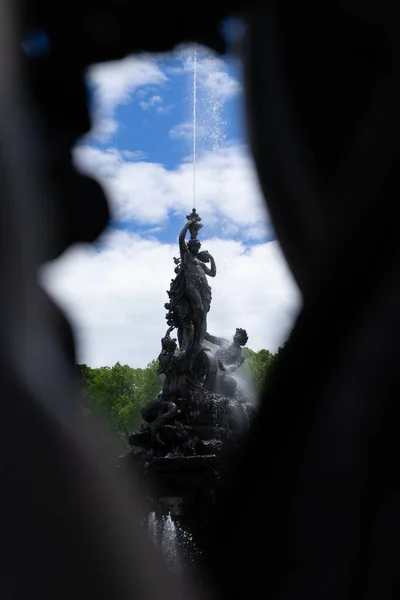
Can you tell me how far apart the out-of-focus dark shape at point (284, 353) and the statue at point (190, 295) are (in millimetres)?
10015

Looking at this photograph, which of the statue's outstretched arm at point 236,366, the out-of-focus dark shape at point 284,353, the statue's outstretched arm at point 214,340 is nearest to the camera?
the out-of-focus dark shape at point 284,353

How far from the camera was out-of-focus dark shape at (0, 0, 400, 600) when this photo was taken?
202 centimetres

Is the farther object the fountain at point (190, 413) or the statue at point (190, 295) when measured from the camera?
the statue at point (190, 295)

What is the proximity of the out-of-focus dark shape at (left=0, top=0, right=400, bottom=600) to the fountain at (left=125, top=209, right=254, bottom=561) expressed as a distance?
22.8ft

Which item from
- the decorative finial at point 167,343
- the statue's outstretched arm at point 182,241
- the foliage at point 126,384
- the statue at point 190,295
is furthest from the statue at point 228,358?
the foliage at point 126,384

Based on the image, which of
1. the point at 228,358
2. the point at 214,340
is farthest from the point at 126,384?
the point at 228,358

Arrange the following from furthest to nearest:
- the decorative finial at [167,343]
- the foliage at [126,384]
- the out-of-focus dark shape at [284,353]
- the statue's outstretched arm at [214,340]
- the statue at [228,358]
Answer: the foliage at [126,384] → the statue's outstretched arm at [214,340] → the decorative finial at [167,343] → the statue at [228,358] → the out-of-focus dark shape at [284,353]

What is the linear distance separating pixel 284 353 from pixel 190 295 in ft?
33.7

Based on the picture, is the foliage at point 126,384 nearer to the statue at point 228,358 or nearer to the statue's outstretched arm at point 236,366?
the statue at point 228,358

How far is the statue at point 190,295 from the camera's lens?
12.6 meters

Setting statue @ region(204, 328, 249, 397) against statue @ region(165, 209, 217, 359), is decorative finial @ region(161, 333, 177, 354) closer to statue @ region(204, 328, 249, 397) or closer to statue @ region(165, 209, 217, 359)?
statue @ region(165, 209, 217, 359)

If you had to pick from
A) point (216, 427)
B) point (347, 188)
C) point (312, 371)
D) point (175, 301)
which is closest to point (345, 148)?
point (347, 188)

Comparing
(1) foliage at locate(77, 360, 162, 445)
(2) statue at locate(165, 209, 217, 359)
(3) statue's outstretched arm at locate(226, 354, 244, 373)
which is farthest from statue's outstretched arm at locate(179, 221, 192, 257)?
(1) foliage at locate(77, 360, 162, 445)

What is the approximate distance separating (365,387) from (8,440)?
3.31 ft
